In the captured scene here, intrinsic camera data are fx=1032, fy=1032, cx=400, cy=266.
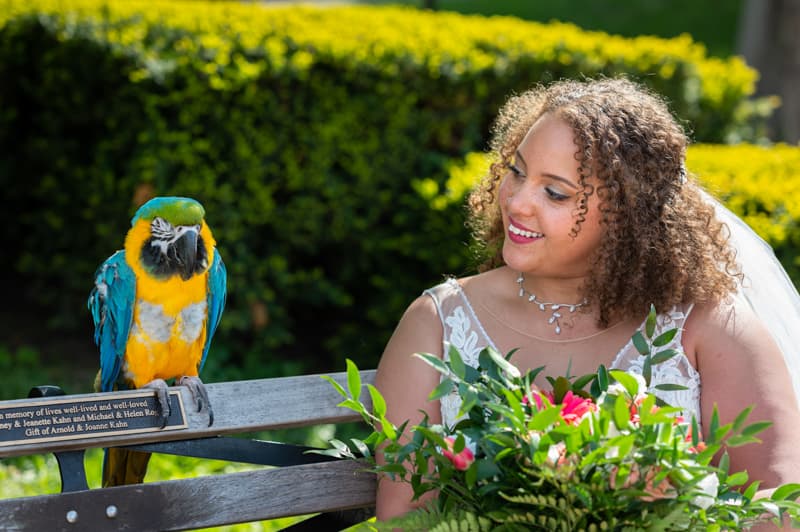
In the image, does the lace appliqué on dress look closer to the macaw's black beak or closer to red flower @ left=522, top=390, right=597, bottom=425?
red flower @ left=522, top=390, right=597, bottom=425

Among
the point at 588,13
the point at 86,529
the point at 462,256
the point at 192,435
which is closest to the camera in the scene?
the point at 86,529

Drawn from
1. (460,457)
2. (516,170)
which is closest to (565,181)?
(516,170)

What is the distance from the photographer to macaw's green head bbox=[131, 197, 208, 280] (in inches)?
100

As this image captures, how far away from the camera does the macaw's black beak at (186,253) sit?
8.50ft

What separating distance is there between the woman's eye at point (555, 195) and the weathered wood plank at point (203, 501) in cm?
87

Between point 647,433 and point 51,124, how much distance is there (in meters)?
5.00

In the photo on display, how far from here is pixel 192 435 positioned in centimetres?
255

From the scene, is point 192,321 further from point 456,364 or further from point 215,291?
point 456,364

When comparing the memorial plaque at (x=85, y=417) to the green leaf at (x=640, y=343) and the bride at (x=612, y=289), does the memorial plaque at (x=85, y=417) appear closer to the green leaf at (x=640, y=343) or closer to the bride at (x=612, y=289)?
the bride at (x=612, y=289)

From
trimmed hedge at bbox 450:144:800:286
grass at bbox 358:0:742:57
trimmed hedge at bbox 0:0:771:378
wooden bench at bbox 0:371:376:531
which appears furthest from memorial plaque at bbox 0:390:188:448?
grass at bbox 358:0:742:57

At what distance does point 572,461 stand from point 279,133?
3790mm

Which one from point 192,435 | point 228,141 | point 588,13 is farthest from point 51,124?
point 588,13

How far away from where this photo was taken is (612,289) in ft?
8.83

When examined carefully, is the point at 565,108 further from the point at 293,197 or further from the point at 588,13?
the point at 588,13
